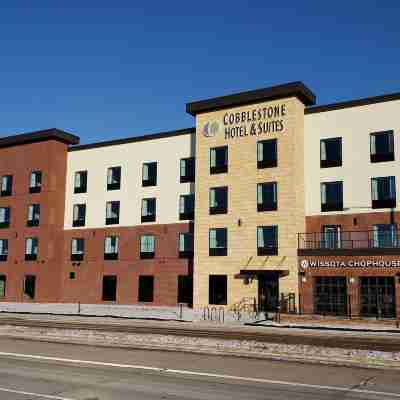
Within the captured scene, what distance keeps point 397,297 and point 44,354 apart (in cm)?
2530

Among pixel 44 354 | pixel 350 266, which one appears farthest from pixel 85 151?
pixel 44 354

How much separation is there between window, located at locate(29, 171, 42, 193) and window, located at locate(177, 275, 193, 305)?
745 inches

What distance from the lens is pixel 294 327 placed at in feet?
108

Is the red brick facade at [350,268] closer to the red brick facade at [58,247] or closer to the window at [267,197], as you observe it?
the window at [267,197]

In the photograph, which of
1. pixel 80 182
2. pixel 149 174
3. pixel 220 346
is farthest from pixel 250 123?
pixel 220 346

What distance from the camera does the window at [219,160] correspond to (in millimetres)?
47562

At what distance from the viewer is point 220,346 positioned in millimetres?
21469

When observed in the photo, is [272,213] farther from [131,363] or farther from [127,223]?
[131,363]

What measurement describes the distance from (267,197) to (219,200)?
455 centimetres

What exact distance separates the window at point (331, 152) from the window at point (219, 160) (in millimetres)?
8143

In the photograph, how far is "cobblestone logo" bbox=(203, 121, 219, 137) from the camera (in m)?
48.3

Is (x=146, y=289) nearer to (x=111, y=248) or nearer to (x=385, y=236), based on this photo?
(x=111, y=248)

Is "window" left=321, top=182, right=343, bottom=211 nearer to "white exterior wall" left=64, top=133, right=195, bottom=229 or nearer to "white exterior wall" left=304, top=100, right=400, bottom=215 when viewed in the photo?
"white exterior wall" left=304, top=100, right=400, bottom=215

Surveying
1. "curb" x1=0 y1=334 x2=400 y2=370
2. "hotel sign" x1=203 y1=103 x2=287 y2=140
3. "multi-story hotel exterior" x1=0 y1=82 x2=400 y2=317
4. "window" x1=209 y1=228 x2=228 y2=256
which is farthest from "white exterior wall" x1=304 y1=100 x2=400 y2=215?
"curb" x1=0 y1=334 x2=400 y2=370
